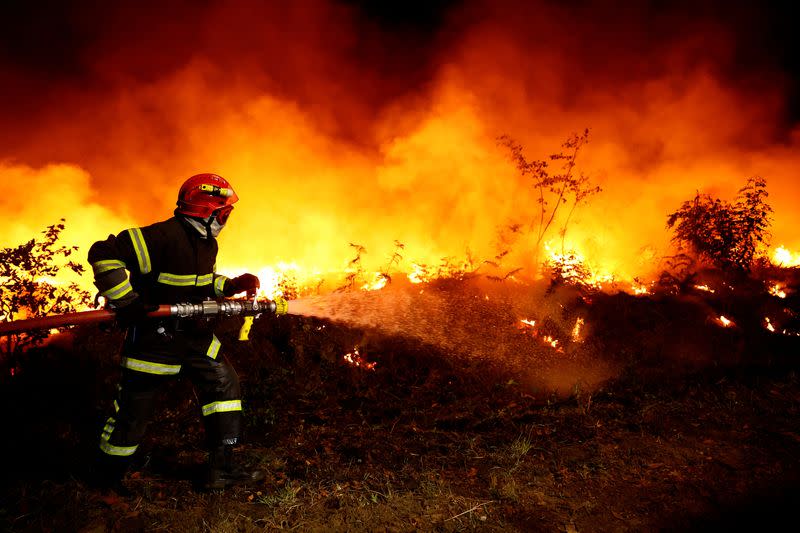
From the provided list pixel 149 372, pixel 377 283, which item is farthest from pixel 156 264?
pixel 377 283

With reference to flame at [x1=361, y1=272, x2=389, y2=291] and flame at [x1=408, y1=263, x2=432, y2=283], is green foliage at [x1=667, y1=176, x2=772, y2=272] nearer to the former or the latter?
flame at [x1=408, y1=263, x2=432, y2=283]

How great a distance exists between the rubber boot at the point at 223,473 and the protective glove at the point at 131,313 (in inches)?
49.0

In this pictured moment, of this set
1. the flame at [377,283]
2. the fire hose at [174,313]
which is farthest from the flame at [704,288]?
the fire hose at [174,313]

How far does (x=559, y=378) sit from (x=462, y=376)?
1.48m

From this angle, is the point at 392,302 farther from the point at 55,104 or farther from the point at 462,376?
the point at 55,104

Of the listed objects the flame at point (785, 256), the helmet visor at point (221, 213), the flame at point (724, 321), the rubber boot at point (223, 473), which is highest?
the flame at point (785, 256)

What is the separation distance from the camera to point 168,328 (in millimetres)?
3305

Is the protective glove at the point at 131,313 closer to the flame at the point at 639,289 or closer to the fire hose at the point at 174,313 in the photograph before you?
the fire hose at the point at 174,313

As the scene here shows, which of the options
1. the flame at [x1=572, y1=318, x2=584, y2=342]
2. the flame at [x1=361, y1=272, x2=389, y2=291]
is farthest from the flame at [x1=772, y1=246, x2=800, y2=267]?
the flame at [x1=361, y1=272, x2=389, y2=291]

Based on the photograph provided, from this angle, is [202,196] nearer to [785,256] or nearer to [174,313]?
[174,313]

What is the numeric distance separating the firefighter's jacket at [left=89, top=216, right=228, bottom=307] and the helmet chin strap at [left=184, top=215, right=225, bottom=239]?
1.3 inches

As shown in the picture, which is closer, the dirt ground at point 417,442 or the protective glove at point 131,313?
the protective glove at point 131,313

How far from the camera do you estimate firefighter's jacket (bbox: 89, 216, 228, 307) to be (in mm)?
2941

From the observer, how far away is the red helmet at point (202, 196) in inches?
134
